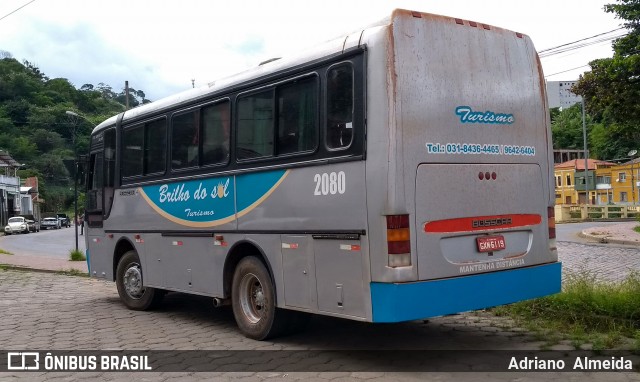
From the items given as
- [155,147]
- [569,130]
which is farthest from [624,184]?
[155,147]

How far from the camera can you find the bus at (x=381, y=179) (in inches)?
233

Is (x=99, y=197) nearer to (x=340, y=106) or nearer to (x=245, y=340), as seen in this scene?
(x=245, y=340)

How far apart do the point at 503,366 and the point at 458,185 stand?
1.74 m

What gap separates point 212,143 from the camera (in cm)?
838

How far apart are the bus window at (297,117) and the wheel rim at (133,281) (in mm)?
4421

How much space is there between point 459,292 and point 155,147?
5458 mm

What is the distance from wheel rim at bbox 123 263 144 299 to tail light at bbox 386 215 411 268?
5.68m

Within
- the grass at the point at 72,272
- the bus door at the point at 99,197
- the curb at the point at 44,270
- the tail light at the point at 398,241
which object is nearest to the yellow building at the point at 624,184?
the curb at the point at 44,270

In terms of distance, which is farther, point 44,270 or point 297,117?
point 44,270

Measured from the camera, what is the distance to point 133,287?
10.5m

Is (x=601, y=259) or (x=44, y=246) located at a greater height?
(x=44, y=246)

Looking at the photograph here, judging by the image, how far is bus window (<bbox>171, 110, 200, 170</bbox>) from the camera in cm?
875

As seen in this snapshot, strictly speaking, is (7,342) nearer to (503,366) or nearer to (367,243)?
(367,243)

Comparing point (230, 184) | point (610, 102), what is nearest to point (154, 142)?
point (230, 184)
